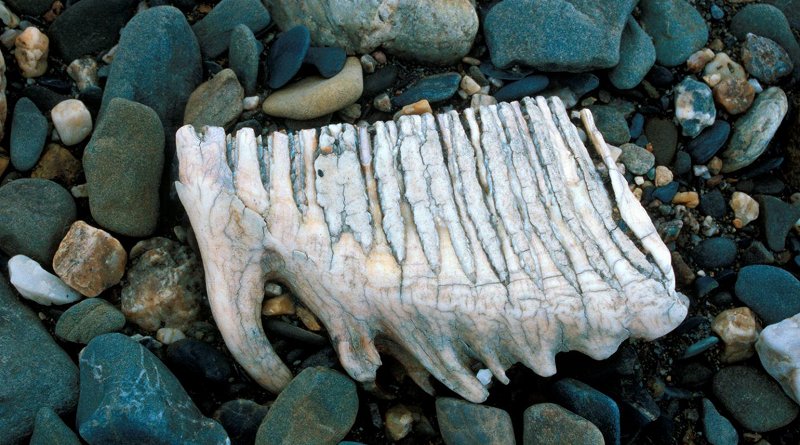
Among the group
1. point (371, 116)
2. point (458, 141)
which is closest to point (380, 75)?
point (371, 116)

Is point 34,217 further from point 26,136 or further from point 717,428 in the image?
point 717,428

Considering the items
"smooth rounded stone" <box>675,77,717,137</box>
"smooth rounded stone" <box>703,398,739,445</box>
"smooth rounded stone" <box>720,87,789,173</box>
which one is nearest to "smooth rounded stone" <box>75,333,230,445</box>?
"smooth rounded stone" <box>703,398,739,445</box>

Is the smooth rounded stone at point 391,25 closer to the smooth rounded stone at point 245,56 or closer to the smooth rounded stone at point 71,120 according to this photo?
the smooth rounded stone at point 245,56

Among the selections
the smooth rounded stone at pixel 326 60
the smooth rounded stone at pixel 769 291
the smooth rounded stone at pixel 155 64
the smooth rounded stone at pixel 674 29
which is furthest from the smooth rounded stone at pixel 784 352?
the smooth rounded stone at pixel 155 64

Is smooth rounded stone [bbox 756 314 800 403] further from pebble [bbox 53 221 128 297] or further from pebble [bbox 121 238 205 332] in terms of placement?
pebble [bbox 53 221 128 297]

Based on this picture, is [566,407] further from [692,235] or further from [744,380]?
[692,235]

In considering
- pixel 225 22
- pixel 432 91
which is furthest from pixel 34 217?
pixel 432 91

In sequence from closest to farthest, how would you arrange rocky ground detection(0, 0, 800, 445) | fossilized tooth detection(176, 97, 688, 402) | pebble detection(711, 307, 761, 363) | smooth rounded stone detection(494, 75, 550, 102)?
fossilized tooth detection(176, 97, 688, 402) → rocky ground detection(0, 0, 800, 445) → pebble detection(711, 307, 761, 363) → smooth rounded stone detection(494, 75, 550, 102)
